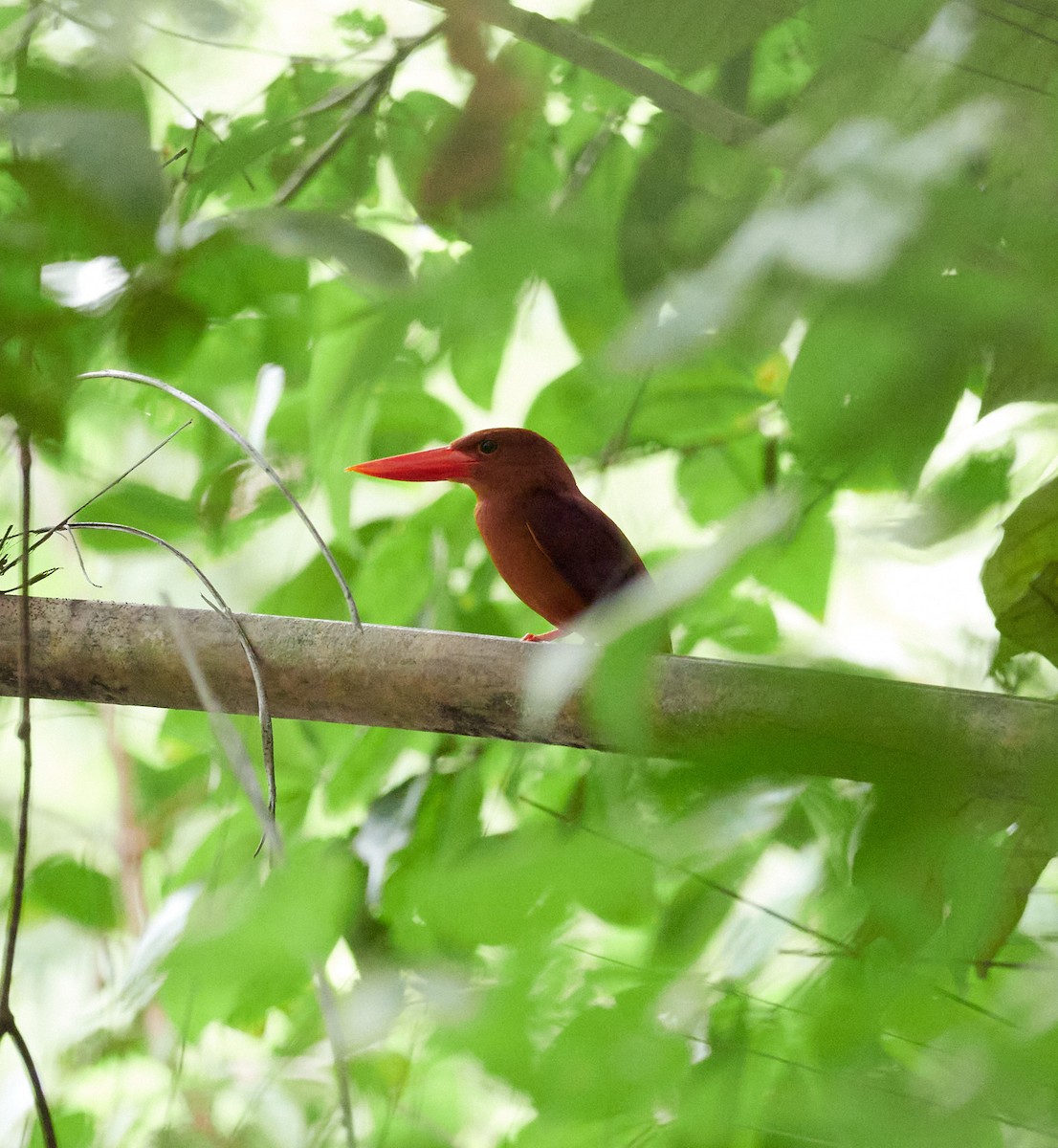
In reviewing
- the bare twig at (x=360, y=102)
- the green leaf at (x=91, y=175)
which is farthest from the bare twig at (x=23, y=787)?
the bare twig at (x=360, y=102)

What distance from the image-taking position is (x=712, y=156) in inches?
16.4

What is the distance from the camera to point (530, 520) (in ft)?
2.07

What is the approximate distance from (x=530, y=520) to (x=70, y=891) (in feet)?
1.27

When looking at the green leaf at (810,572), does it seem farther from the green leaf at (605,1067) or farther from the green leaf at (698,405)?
the green leaf at (605,1067)

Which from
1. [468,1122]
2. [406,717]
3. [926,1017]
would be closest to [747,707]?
[926,1017]

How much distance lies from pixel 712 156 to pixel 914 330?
1.00 feet

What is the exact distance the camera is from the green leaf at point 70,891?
68 centimetres

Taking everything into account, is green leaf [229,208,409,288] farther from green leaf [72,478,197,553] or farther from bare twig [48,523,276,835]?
green leaf [72,478,197,553]

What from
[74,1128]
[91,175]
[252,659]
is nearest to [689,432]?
[252,659]

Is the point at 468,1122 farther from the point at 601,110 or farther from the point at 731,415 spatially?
the point at 601,110

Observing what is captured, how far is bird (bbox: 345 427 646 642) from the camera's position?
2.05ft

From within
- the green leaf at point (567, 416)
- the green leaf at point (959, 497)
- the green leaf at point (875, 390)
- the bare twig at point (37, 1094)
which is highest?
the green leaf at point (875, 390)

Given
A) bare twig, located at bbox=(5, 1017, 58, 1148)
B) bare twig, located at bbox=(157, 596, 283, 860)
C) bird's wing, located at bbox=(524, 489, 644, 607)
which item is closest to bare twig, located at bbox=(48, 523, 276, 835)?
bare twig, located at bbox=(157, 596, 283, 860)

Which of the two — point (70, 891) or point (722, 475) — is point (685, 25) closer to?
point (722, 475)
